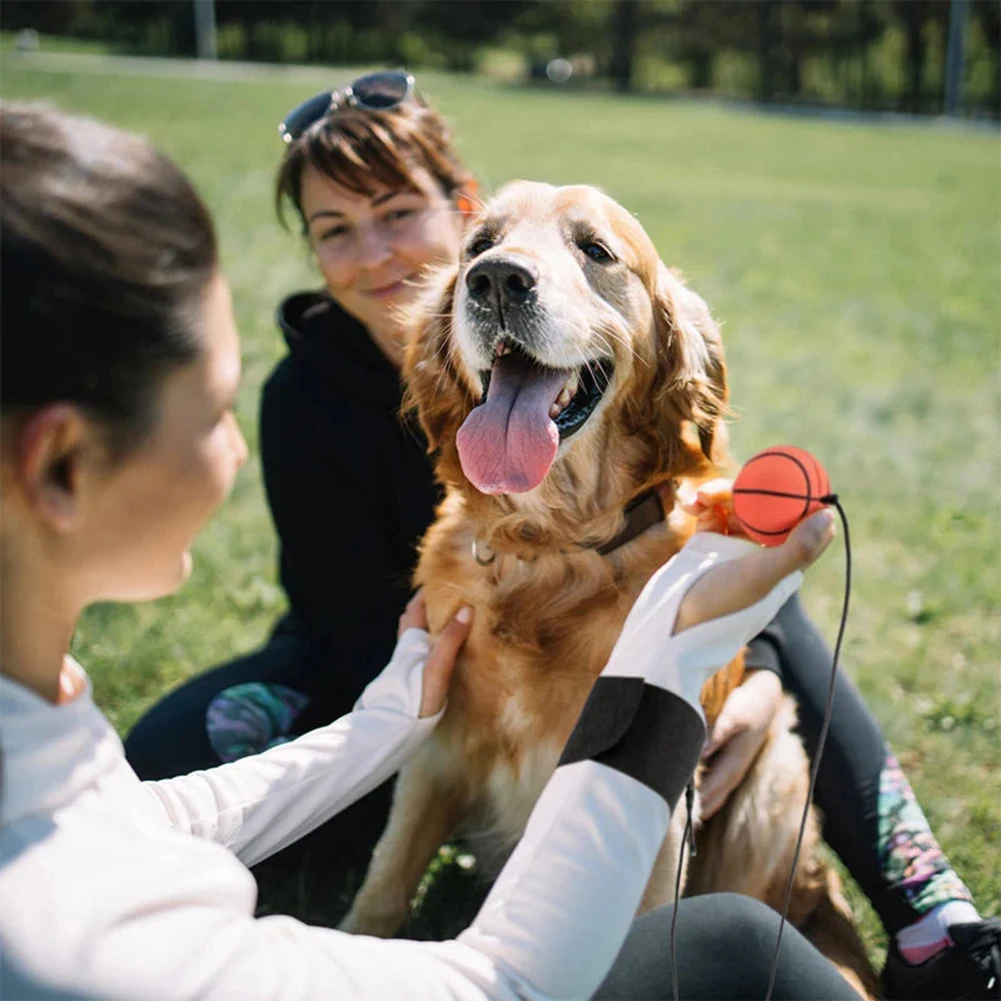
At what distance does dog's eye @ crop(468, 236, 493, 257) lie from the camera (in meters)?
2.87

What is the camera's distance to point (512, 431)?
8.36ft

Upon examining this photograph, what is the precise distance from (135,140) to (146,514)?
1.37 feet

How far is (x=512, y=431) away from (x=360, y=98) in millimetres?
1330

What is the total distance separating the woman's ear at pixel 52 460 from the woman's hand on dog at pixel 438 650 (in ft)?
4.00

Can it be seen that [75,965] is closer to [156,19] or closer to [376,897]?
[376,897]

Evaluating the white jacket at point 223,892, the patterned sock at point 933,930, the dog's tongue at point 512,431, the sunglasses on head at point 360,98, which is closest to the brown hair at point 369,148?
the sunglasses on head at point 360,98

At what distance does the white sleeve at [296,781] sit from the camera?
1.89m

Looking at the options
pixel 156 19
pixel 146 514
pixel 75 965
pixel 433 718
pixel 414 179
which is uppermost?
pixel 156 19

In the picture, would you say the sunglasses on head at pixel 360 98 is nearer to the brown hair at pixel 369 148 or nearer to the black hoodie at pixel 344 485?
the brown hair at pixel 369 148

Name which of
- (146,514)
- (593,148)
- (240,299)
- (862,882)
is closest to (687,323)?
(862,882)

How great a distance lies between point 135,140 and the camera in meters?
1.23

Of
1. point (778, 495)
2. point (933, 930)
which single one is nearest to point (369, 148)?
point (778, 495)

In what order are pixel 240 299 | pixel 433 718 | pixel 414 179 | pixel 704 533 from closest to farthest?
pixel 704 533 → pixel 433 718 → pixel 414 179 → pixel 240 299

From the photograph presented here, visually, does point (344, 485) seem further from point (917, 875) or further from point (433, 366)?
point (917, 875)
